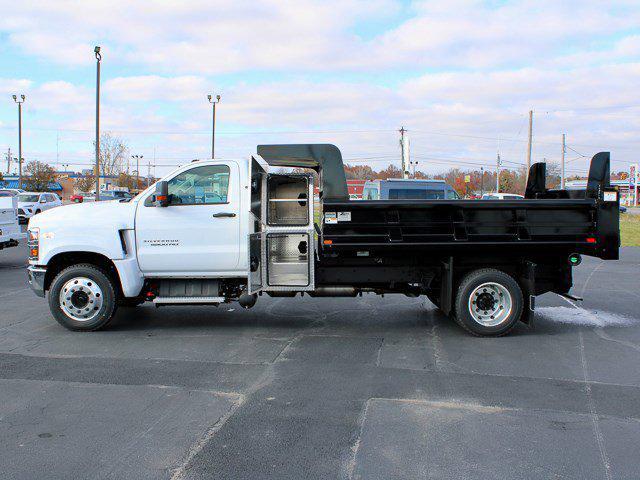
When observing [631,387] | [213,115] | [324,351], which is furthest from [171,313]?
[213,115]

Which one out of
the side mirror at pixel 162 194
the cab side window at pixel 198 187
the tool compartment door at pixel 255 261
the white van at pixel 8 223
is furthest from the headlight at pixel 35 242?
the white van at pixel 8 223

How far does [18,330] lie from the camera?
26.8 feet

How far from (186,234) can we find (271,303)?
2759 mm

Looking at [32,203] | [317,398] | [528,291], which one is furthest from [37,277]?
[32,203]

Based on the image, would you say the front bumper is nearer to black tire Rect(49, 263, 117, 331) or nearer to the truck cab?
the truck cab

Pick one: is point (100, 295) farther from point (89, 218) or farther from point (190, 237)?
point (190, 237)

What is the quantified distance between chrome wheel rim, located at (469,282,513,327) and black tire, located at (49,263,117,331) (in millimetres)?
4775

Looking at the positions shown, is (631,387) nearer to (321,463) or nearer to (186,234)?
(321,463)

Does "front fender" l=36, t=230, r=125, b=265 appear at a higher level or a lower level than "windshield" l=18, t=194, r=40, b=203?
lower

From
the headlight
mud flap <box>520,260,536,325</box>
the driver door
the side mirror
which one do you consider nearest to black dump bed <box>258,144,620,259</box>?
mud flap <box>520,260,536,325</box>

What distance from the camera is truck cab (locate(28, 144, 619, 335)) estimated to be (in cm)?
774

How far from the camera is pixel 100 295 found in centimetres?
800

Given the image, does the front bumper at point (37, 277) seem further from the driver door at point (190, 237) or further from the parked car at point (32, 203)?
the parked car at point (32, 203)

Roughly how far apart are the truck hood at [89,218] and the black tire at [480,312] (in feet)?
14.7
